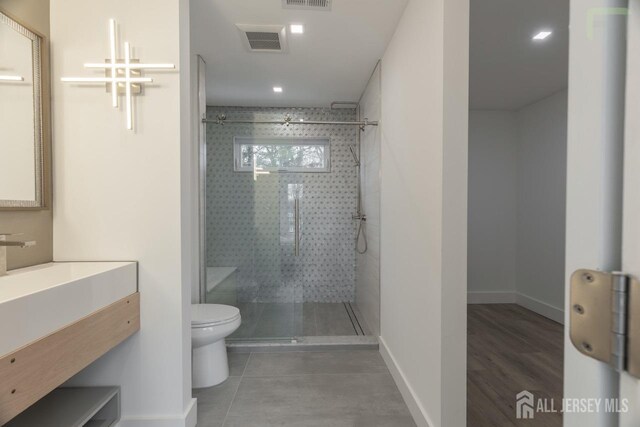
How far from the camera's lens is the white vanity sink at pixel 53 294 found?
3.28 ft

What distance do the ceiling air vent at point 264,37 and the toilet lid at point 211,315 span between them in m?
2.09

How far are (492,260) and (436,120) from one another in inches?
126

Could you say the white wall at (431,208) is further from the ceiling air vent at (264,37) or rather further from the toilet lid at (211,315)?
the toilet lid at (211,315)

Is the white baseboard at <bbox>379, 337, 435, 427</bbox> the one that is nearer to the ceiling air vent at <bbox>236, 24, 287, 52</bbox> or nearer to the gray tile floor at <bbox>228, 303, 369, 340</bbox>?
the gray tile floor at <bbox>228, 303, 369, 340</bbox>

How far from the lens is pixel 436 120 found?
1.51 metres

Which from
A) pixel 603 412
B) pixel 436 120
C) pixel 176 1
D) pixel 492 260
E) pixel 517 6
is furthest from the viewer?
pixel 492 260

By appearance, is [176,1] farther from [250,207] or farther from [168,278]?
[250,207]

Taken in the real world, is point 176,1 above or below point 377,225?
above

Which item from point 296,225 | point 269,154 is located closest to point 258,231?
point 296,225

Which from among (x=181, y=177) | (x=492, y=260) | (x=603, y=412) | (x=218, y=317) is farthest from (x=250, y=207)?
(x=492, y=260)

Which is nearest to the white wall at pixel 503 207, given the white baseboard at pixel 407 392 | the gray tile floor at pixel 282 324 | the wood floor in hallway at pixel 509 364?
the wood floor in hallway at pixel 509 364

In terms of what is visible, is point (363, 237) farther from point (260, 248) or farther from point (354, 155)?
point (260, 248)

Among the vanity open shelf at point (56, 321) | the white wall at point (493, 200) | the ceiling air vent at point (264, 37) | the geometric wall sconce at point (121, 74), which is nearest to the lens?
the vanity open shelf at point (56, 321)

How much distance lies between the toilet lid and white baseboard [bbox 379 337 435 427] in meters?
1.20
